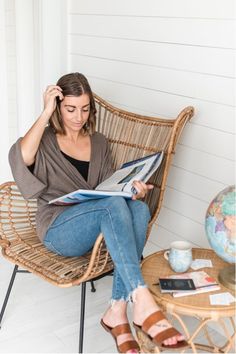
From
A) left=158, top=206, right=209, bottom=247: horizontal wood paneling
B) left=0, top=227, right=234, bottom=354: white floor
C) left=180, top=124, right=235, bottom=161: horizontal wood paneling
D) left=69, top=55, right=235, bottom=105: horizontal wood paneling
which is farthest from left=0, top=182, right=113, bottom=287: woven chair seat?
left=69, top=55, right=235, bottom=105: horizontal wood paneling

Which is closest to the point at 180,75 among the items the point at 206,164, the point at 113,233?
the point at 206,164

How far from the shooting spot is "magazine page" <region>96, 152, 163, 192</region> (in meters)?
1.94

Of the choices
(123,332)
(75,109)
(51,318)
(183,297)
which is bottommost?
(51,318)

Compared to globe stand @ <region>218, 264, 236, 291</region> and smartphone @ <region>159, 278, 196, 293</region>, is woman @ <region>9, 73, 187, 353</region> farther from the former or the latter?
globe stand @ <region>218, 264, 236, 291</region>

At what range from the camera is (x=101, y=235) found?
5.98 feet

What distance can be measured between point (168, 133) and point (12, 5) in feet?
4.76

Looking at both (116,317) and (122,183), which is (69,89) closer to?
(122,183)

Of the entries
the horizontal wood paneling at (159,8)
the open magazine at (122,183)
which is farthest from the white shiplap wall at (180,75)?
the open magazine at (122,183)

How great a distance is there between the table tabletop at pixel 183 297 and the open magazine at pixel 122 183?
0.27 m

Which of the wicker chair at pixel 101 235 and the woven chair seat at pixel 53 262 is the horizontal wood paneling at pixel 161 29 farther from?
the woven chair seat at pixel 53 262

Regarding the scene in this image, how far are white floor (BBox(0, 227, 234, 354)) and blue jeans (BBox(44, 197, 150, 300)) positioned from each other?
388 millimetres

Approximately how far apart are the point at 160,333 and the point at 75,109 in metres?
0.98

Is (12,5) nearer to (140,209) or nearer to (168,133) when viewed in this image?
(168,133)

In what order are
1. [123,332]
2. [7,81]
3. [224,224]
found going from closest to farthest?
[224,224] < [123,332] < [7,81]
